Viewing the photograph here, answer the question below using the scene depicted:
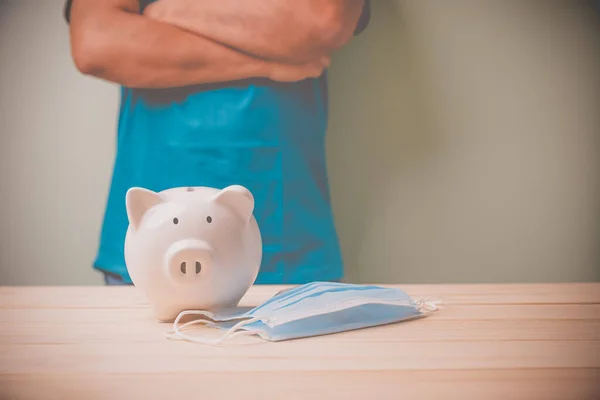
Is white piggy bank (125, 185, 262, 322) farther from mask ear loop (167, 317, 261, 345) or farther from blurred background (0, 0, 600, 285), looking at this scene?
blurred background (0, 0, 600, 285)

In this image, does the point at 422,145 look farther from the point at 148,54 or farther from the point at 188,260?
the point at 188,260

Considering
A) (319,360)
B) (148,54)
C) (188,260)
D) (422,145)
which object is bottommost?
(319,360)

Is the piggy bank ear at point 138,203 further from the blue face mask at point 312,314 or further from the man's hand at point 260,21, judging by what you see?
the man's hand at point 260,21

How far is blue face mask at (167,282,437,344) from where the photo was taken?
0.73m

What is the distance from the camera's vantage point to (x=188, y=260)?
75 centimetres

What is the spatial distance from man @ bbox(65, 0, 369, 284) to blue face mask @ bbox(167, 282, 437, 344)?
62 centimetres

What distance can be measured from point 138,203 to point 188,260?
0.10 m

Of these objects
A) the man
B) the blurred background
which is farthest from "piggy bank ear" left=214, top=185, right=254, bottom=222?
the blurred background

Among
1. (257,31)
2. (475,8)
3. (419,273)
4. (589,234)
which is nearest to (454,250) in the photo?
(419,273)

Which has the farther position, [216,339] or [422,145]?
[422,145]

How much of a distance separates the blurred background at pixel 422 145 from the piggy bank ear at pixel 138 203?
79 centimetres

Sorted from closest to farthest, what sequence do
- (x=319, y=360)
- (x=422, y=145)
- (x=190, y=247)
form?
1. (x=319, y=360)
2. (x=190, y=247)
3. (x=422, y=145)

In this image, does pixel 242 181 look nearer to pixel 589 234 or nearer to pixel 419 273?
pixel 419 273

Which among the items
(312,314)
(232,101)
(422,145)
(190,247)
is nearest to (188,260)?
(190,247)
